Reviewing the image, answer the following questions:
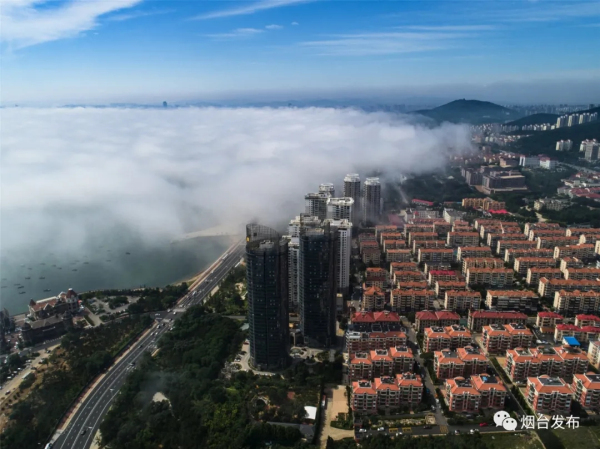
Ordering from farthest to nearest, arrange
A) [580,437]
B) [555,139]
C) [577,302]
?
1. [555,139]
2. [577,302]
3. [580,437]

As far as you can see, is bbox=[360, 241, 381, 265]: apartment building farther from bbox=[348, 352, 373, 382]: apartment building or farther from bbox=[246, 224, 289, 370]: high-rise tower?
bbox=[348, 352, 373, 382]: apartment building

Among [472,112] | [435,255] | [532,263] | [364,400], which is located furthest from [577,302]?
[472,112]

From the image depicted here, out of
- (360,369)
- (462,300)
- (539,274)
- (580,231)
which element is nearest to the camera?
(360,369)

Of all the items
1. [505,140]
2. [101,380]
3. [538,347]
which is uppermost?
[505,140]

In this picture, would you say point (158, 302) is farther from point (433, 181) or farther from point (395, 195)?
point (433, 181)

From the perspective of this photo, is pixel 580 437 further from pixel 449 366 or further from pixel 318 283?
pixel 318 283

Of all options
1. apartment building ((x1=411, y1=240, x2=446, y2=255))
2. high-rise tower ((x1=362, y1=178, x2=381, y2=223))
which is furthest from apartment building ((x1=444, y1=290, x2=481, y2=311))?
high-rise tower ((x1=362, y1=178, x2=381, y2=223))

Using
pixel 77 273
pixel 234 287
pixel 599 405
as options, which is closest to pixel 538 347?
pixel 599 405

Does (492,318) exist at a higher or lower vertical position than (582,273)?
lower
